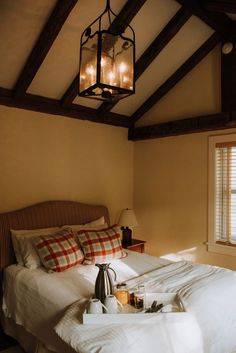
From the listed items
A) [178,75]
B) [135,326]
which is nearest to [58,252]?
[135,326]

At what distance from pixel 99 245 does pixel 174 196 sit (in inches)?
64.1

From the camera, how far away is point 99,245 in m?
3.04

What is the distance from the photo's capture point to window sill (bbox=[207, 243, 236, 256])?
139 inches

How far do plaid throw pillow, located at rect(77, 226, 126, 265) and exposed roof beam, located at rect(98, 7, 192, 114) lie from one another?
2096mm

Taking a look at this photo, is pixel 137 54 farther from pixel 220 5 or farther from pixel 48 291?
pixel 48 291

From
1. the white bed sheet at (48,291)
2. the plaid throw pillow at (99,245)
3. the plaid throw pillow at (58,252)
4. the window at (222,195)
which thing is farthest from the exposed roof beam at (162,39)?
the white bed sheet at (48,291)

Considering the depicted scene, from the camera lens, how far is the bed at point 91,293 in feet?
5.27

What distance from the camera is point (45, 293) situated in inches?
89.1

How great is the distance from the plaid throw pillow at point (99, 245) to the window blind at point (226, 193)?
1402 mm

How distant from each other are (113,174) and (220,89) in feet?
6.53

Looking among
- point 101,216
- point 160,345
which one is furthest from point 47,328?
point 101,216

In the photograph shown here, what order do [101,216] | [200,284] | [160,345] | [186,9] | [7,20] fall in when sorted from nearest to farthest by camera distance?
[160,345] < [200,284] < [7,20] < [186,9] < [101,216]

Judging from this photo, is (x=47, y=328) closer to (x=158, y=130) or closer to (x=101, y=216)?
(x=101, y=216)

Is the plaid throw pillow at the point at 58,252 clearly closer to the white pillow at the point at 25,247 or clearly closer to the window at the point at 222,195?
the white pillow at the point at 25,247
